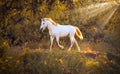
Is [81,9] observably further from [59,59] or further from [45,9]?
[59,59]

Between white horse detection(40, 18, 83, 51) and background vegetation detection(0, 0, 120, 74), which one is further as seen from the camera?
white horse detection(40, 18, 83, 51)

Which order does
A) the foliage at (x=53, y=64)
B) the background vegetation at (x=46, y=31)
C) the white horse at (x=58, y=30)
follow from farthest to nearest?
the white horse at (x=58, y=30) < the background vegetation at (x=46, y=31) < the foliage at (x=53, y=64)

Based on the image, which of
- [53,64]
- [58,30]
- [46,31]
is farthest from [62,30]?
[53,64]

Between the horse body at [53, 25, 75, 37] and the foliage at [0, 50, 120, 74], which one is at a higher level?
the horse body at [53, 25, 75, 37]

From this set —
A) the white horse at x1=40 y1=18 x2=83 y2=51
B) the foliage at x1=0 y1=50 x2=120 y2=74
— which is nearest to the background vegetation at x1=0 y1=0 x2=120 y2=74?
the foliage at x1=0 y1=50 x2=120 y2=74

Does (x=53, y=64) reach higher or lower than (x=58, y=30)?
lower

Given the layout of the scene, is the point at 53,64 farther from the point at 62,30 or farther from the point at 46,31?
the point at 46,31

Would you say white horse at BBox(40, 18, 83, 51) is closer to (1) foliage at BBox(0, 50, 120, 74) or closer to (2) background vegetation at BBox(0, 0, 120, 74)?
(2) background vegetation at BBox(0, 0, 120, 74)

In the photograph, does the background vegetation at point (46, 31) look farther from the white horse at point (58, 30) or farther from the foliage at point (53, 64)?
the white horse at point (58, 30)

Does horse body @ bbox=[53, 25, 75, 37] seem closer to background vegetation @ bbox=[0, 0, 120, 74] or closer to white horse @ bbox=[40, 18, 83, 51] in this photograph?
white horse @ bbox=[40, 18, 83, 51]

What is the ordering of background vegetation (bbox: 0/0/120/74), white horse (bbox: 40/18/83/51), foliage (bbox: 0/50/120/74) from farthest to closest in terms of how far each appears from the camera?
1. white horse (bbox: 40/18/83/51)
2. background vegetation (bbox: 0/0/120/74)
3. foliage (bbox: 0/50/120/74)

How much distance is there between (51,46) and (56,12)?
5.30 feet

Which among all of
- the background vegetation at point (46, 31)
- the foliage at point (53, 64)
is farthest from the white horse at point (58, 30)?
the foliage at point (53, 64)

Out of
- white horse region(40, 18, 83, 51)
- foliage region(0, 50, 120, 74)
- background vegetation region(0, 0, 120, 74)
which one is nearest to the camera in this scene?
foliage region(0, 50, 120, 74)
